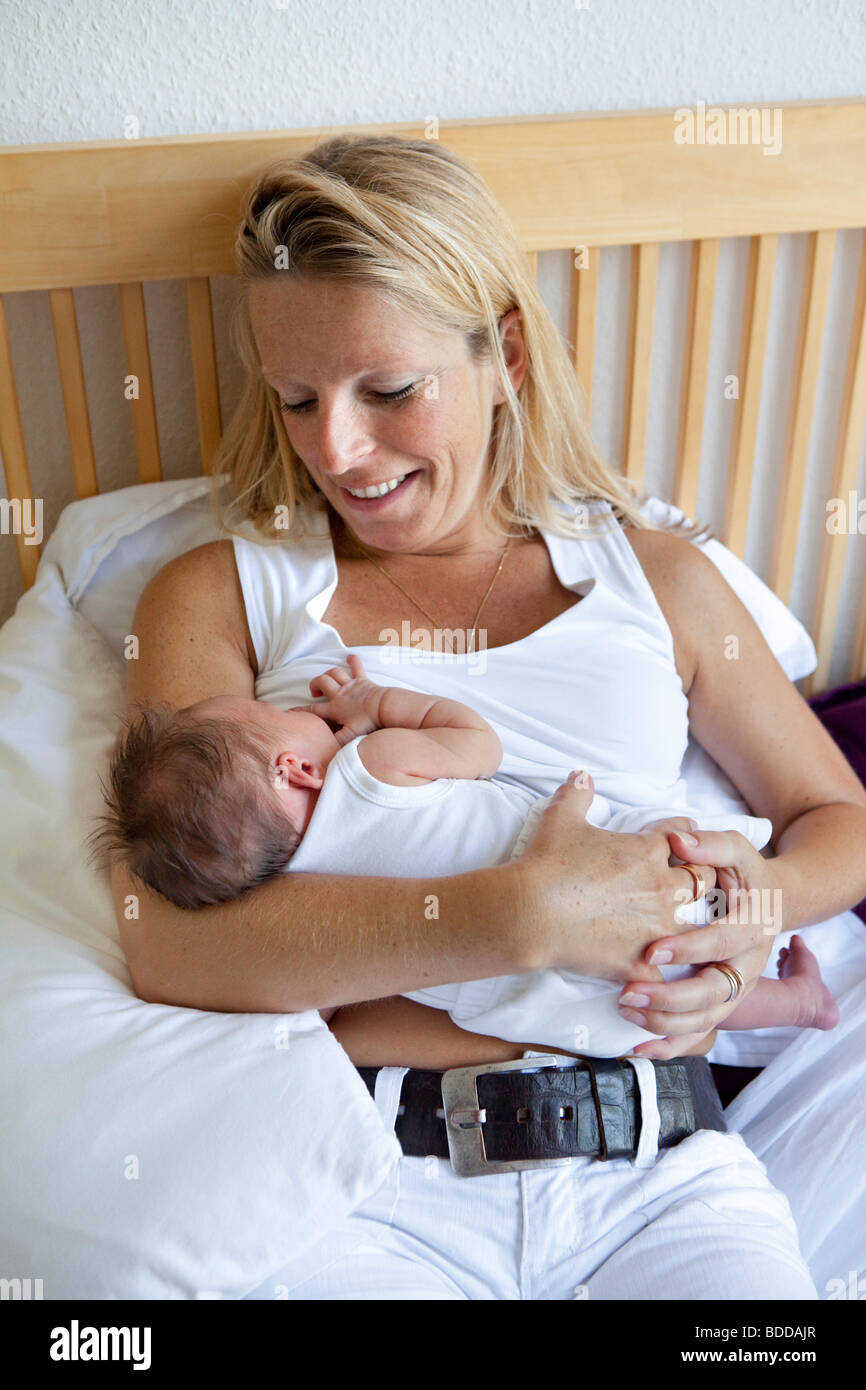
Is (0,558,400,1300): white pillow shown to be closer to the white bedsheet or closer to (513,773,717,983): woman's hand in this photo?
the white bedsheet

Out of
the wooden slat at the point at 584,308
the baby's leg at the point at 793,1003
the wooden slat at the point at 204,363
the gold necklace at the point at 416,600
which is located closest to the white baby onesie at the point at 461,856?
the baby's leg at the point at 793,1003

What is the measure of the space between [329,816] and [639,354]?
87cm

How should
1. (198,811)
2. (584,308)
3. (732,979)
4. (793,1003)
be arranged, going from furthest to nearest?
1. (584,308)
2. (793,1003)
3. (732,979)
4. (198,811)

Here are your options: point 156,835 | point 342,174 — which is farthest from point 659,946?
point 342,174

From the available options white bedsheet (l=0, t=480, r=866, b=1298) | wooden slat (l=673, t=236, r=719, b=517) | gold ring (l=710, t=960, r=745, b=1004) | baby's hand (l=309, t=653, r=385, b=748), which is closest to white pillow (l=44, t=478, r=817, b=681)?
white bedsheet (l=0, t=480, r=866, b=1298)

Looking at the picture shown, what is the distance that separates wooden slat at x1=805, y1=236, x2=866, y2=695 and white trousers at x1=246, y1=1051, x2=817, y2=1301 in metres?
0.97

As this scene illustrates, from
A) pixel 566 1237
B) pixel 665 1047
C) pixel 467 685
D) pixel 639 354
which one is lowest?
pixel 566 1237

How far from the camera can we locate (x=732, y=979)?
46.8 inches

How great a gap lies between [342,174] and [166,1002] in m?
0.91

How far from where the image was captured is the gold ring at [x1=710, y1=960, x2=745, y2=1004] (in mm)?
1188

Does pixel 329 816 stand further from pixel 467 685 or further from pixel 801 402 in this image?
pixel 801 402

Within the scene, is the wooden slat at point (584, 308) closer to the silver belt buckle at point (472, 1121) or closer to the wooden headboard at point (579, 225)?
the wooden headboard at point (579, 225)
